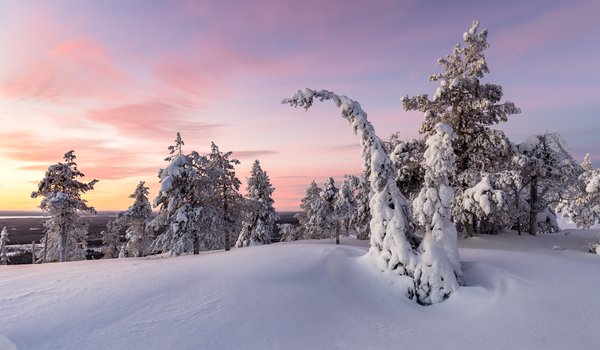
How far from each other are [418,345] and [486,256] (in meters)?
6.97

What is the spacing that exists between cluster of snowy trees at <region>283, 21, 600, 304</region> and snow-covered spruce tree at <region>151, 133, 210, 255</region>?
39.6 ft

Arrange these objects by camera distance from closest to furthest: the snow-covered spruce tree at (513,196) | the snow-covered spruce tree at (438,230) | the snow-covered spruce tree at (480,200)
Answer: the snow-covered spruce tree at (438,230), the snow-covered spruce tree at (480,200), the snow-covered spruce tree at (513,196)

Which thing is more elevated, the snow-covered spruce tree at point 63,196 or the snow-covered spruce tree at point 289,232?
the snow-covered spruce tree at point 63,196

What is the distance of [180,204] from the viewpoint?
24.5 metres

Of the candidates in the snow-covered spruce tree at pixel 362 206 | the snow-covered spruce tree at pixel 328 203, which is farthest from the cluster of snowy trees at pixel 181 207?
the snow-covered spruce tree at pixel 362 206

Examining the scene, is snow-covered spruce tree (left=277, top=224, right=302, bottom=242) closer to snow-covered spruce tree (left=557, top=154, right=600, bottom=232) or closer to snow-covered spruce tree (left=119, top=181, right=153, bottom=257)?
snow-covered spruce tree (left=119, top=181, right=153, bottom=257)

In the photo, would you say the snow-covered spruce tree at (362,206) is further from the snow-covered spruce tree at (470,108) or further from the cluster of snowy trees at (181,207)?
the cluster of snowy trees at (181,207)

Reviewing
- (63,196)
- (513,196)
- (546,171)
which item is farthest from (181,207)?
(546,171)

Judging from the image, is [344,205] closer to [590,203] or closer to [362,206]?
[362,206]

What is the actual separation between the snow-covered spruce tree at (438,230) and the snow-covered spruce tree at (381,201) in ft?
1.37

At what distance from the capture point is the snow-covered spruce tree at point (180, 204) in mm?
23203

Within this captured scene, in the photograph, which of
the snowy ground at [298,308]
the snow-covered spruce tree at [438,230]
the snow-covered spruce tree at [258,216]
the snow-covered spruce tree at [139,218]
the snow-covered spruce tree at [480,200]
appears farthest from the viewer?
the snow-covered spruce tree at [139,218]

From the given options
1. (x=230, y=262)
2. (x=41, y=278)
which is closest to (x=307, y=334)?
(x=230, y=262)

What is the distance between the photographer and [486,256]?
13.3 metres
